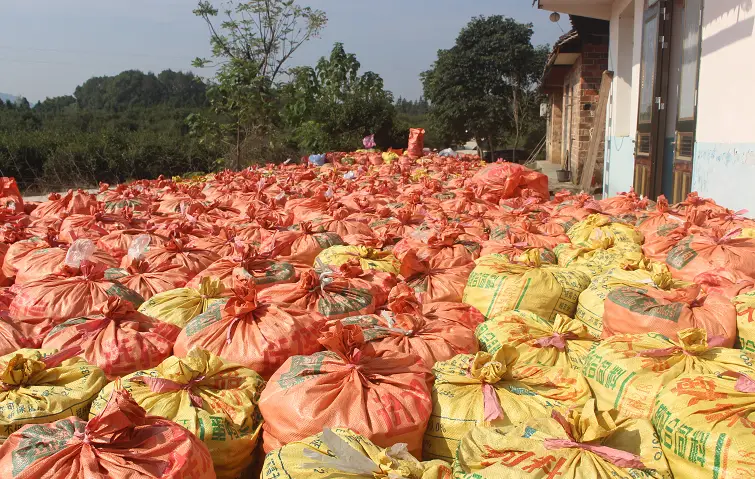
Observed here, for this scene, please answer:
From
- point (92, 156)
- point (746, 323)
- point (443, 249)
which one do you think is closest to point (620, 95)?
point (443, 249)

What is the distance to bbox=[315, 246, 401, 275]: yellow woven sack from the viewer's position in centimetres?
342

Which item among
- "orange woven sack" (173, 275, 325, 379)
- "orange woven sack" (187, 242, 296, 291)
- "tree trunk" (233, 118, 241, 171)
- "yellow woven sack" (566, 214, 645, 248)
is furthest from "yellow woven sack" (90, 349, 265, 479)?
"tree trunk" (233, 118, 241, 171)

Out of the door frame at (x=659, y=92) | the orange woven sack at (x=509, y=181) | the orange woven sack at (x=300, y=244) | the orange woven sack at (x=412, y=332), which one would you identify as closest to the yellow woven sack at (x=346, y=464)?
the orange woven sack at (x=412, y=332)

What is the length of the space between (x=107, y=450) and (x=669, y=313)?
2.01 meters

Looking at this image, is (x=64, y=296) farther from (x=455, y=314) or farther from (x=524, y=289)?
(x=524, y=289)

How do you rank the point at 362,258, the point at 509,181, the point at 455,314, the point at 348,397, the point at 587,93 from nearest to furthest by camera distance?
the point at 348,397, the point at 455,314, the point at 362,258, the point at 509,181, the point at 587,93

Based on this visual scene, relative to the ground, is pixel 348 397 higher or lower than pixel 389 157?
lower

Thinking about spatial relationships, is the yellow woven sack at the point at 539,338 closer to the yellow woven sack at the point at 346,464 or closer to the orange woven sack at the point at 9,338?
the yellow woven sack at the point at 346,464

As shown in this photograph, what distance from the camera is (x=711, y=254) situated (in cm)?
315

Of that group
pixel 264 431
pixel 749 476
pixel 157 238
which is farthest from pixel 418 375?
pixel 157 238

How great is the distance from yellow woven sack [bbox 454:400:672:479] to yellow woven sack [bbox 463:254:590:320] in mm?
1163

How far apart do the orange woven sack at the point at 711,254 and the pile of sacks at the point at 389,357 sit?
0.01 meters

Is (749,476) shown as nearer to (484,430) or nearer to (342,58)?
(484,430)

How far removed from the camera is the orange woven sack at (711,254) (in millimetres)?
3086
